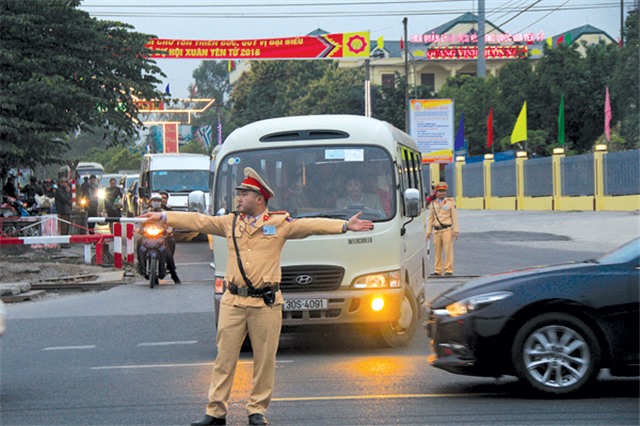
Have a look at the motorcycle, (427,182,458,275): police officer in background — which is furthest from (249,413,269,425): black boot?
(427,182,458,275): police officer in background

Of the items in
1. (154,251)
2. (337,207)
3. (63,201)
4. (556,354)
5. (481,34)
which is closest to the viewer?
(556,354)

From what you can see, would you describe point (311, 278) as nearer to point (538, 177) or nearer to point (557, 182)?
point (557, 182)

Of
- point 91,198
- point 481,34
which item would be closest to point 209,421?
point 91,198

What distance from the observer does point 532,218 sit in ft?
134

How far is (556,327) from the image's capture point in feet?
28.2

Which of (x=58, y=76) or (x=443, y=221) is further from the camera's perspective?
(x=58, y=76)

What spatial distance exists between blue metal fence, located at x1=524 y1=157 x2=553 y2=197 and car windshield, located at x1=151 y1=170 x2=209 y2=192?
→ 50.9 ft

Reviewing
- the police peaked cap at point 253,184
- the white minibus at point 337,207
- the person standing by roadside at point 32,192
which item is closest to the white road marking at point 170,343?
the white minibus at point 337,207

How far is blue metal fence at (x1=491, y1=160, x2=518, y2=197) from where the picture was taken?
48812mm

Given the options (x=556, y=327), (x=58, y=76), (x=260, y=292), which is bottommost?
(x=556, y=327)

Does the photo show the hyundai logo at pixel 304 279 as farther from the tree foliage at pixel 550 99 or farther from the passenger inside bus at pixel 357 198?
the tree foliage at pixel 550 99

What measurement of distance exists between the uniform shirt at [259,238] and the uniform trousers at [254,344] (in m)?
0.08

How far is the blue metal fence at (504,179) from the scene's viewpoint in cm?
4881

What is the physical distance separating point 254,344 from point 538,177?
38742 mm
